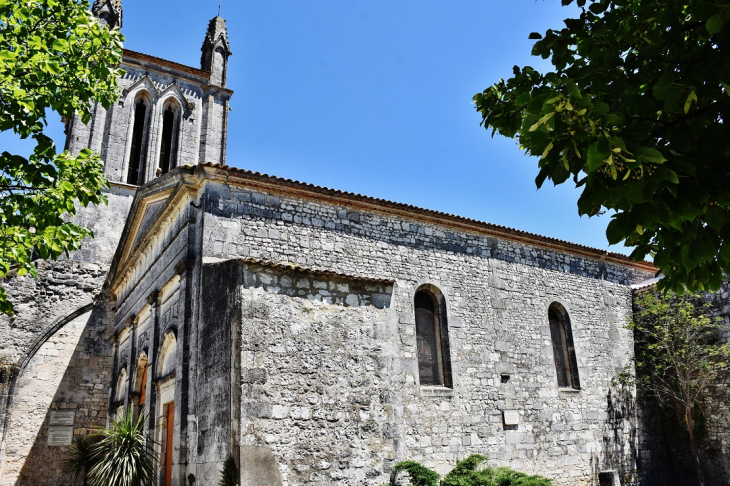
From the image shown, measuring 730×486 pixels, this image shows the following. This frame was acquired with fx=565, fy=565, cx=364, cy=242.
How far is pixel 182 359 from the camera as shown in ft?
33.9

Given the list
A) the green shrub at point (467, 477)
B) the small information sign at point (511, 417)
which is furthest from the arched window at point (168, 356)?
the small information sign at point (511, 417)

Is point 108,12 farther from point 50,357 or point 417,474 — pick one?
point 417,474

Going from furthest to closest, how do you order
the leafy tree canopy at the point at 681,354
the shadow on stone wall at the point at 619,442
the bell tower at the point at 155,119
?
the bell tower at the point at 155,119, the leafy tree canopy at the point at 681,354, the shadow on stone wall at the point at 619,442

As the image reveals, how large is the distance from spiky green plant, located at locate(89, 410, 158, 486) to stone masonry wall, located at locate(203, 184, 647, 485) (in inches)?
97.3

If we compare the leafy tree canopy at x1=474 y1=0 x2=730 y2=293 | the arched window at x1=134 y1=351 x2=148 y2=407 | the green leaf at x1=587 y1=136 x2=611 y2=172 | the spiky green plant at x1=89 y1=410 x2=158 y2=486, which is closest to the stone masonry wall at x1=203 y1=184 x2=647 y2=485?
the spiky green plant at x1=89 y1=410 x2=158 y2=486

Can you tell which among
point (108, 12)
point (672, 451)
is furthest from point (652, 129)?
point (108, 12)

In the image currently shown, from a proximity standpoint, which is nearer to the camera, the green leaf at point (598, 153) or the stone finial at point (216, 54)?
the green leaf at point (598, 153)

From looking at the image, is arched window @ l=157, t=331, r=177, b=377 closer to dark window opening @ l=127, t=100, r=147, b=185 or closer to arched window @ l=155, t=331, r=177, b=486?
arched window @ l=155, t=331, r=177, b=486

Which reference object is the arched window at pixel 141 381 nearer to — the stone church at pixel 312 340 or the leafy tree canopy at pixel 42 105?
the stone church at pixel 312 340

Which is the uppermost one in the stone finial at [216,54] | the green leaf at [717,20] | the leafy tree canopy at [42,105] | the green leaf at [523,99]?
the stone finial at [216,54]

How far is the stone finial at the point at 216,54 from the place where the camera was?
24547mm

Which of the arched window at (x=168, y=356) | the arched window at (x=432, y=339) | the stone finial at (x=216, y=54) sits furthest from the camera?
the stone finial at (x=216, y=54)

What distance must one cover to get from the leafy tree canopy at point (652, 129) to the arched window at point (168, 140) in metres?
20.3

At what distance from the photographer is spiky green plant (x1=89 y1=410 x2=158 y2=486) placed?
952cm
